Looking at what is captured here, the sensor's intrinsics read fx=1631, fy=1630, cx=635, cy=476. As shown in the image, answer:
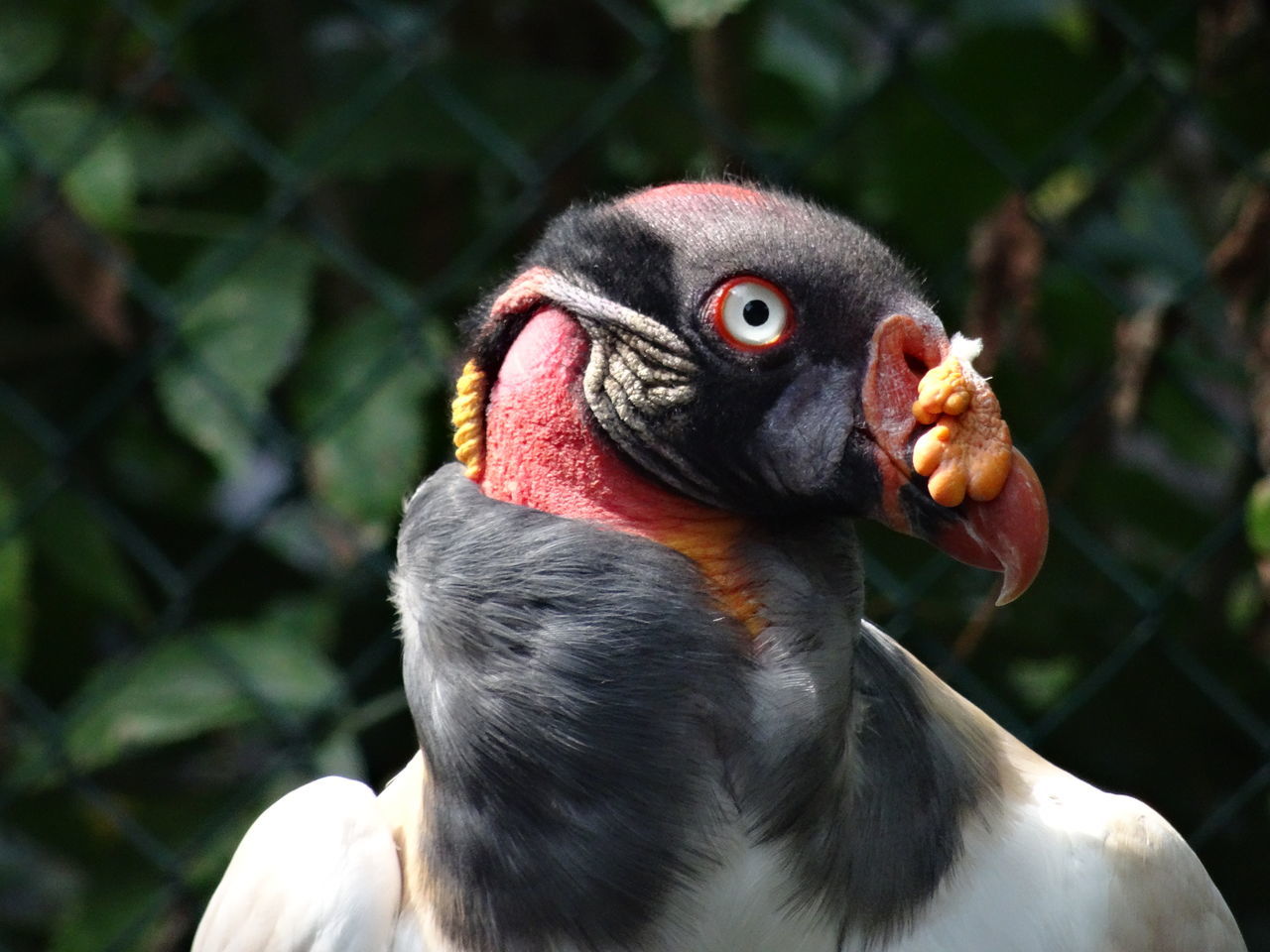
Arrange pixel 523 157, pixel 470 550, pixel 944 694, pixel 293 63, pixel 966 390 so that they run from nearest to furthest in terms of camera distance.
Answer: pixel 966 390, pixel 470 550, pixel 944 694, pixel 523 157, pixel 293 63

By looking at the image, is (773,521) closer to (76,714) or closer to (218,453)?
(218,453)

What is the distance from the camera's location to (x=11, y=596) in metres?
2.52

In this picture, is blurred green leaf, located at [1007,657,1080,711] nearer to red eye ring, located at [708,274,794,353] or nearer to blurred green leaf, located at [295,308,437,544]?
blurred green leaf, located at [295,308,437,544]

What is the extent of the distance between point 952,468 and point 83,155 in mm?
1771

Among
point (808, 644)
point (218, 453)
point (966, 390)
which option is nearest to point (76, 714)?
point (218, 453)

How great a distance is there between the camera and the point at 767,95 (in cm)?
298

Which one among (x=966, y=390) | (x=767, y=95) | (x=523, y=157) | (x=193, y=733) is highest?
(x=767, y=95)

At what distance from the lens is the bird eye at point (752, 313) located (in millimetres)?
1349

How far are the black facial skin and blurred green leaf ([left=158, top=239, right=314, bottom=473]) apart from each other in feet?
3.80

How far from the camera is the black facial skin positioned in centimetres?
133

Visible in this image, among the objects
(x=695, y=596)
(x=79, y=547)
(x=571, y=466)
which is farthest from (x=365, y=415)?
(x=695, y=596)

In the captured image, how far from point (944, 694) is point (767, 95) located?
166 cm

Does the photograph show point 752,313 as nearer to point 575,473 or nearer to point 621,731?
point 575,473

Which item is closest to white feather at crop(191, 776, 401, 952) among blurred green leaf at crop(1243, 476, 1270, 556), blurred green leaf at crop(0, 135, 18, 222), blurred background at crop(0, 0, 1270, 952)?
blurred background at crop(0, 0, 1270, 952)
